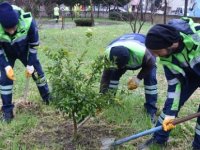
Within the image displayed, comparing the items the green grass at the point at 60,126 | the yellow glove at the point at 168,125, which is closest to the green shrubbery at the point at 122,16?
the green grass at the point at 60,126

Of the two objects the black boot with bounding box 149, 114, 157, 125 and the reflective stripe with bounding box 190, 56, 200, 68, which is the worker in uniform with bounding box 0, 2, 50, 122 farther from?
the reflective stripe with bounding box 190, 56, 200, 68

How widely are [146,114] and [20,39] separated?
186cm

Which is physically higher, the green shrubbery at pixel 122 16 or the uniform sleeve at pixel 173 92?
the uniform sleeve at pixel 173 92

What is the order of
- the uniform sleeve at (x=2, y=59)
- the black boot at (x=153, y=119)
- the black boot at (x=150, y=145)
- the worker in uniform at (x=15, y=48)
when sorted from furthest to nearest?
the uniform sleeve at (x=2, y=59) < the black boot at (x=153, y=119) < the worker in uniform at (x=15, y=48) < the black boot at (x=150, y=145)

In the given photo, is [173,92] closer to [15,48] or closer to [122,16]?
[15,48]

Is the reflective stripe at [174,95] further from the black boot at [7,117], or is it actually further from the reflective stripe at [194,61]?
the black boot at [7,117]

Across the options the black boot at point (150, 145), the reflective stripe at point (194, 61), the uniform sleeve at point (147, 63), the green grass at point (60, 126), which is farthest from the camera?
the uniform sleeve at point (147, 63)

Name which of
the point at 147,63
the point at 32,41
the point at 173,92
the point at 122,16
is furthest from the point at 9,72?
the point at 122,16

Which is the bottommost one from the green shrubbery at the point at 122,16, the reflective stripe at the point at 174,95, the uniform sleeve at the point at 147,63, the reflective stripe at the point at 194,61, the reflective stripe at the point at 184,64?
the green shrubbery at the point at 122,16

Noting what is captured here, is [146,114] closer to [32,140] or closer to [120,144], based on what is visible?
[120,144]

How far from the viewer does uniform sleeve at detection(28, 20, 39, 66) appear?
518cm

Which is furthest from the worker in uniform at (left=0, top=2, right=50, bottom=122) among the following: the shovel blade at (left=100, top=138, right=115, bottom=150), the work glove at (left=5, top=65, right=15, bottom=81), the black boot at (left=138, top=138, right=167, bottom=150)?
the black boot at (left=138, top=138, right=167, bottom=150)

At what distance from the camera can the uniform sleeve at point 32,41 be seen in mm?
5184

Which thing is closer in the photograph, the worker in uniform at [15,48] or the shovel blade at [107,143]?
the shovel blade at [107,143]
